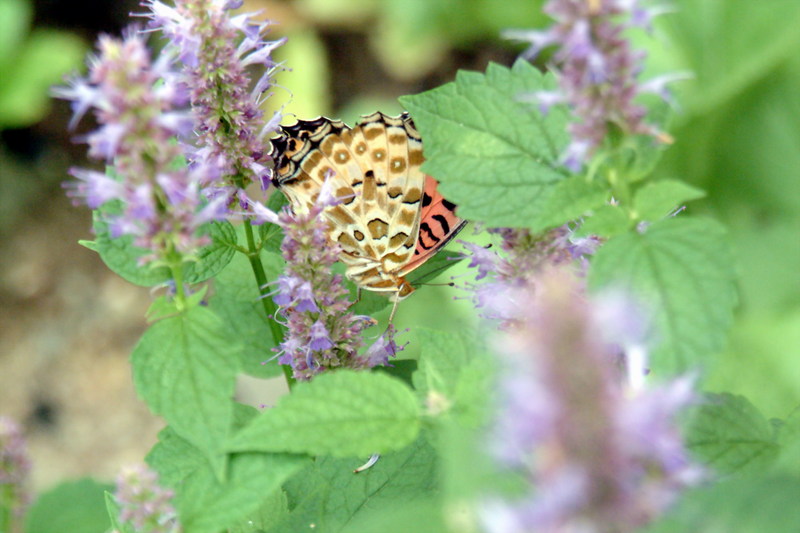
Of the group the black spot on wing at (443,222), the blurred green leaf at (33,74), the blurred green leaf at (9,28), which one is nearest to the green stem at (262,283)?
the black spot on wing at (443,222)

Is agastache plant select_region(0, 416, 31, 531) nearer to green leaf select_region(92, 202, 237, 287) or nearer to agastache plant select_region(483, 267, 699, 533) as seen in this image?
green leaf select_region(92, 202, 237, 287)

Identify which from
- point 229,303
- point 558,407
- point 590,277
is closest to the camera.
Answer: point 558,407

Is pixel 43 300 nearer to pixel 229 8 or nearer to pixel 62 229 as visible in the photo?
pixel 62 229

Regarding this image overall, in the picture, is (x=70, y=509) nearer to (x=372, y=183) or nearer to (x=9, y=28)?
(x=372, y=183)

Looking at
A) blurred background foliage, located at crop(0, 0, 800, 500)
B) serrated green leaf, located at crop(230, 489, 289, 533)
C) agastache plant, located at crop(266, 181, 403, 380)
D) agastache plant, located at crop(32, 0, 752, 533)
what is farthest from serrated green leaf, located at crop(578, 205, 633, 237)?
blurred background foliage, located at crop(0, 0, 800, 500)

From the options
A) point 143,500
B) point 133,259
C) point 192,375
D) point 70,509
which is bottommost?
point 70,509

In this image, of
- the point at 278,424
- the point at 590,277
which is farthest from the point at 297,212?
the point at 590,277

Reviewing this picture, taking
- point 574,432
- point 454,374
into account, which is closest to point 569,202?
point 454,374
